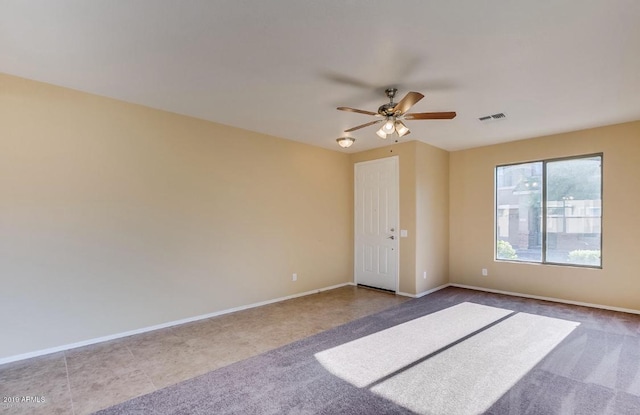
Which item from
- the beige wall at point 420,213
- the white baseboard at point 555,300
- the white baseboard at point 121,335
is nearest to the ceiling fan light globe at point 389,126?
the beige wall at point 420,213

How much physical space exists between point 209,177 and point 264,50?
2.27 meters

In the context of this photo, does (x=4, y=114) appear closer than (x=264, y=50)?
No

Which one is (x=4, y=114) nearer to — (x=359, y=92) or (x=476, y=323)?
(x=359, y=92)

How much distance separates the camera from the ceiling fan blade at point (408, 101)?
263 centimetres

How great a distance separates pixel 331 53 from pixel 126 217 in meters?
2.96

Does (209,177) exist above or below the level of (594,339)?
above

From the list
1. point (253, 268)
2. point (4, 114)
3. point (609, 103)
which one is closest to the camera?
point (4, 114)

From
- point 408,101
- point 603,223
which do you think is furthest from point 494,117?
point 603,223

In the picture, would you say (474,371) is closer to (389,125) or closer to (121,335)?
(389,125)

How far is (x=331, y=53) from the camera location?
2.55 meters

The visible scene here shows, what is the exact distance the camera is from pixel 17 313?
295 centimetres

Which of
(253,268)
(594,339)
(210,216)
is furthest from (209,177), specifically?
(594,339)

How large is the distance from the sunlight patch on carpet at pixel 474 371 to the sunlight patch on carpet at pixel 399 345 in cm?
14

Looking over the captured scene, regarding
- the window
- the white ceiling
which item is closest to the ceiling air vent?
the white ceiling
